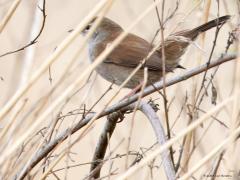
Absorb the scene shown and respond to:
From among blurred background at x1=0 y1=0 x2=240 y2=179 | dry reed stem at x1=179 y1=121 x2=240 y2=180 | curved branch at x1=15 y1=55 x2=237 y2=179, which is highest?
blurred background at x1=0 y1=0 x2=240 y2=179

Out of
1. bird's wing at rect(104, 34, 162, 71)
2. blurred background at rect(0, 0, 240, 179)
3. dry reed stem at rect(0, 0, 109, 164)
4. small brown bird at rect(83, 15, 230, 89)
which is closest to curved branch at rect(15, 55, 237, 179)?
dry reed stem at rect(0, 0, 109, 164)

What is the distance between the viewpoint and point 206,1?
2346 millimetres

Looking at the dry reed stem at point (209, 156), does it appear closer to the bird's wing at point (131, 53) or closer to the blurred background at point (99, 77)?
the blurred background at point (99, 77)

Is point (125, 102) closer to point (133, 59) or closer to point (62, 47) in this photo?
point (62, 47)

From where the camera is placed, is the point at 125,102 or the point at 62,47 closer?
the point at 62,47

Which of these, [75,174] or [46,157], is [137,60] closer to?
[75,174]

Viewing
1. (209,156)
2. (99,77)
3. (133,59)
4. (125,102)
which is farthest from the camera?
(99,77)

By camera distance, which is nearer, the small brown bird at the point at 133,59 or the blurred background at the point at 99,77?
the blurred background at the point at 99,77

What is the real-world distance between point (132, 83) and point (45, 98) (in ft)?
6.71

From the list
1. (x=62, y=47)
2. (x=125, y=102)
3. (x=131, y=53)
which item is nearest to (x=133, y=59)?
(x=131, y=53)

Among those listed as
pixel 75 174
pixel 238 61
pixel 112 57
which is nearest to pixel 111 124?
pixel 238 61

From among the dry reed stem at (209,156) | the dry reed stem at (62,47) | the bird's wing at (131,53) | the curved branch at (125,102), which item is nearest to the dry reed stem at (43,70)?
the dry reed stem at (62,47)

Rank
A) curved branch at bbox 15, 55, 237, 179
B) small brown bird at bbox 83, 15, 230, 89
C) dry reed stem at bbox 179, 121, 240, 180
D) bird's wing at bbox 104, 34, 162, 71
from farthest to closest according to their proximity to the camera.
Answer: bird's wing at bbox 104, 34, 162, 71
small brown bird at bbox 83, 15, 230, 89
curved branch at bbox 15, 55, 237, 179
dry reed stem at bbox 179, 121, 240, 180

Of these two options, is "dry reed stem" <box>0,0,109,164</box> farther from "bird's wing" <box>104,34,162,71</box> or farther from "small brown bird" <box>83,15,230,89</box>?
"bird's wing" <box>104,34,162,71</box>
